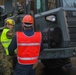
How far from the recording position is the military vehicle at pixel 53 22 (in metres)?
8.51

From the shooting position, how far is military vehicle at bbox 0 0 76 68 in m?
8.51

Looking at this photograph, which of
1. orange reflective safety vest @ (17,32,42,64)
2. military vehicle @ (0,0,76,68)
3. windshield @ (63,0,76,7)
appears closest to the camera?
orange reflective safety vest @ (17,32,42,64)

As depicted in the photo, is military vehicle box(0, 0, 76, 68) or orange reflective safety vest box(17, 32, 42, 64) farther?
military vehicle box(0, 0, 76, 68)

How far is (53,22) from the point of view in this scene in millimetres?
9148

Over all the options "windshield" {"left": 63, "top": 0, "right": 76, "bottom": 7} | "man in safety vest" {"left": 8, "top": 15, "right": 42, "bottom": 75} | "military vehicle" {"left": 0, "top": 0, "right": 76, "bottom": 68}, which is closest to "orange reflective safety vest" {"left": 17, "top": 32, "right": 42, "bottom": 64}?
"man in safety vest" {"left": 8, "top": 15, "right": 42, "bottom": 75}

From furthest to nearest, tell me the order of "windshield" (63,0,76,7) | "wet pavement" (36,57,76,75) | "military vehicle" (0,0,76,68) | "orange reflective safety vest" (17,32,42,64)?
"wet pavement" (36,57,76,75) → "windshield" (63,0,76,7) → "military vehicle" (0,0,76,68) → "orange reflective safety vest" (17,32,42,64)

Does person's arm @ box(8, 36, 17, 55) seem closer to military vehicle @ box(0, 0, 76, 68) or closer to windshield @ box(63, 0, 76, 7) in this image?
military vehicle @ box(0, 0, 76, 68)

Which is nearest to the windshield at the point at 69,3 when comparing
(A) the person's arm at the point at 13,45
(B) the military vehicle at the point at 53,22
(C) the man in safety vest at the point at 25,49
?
(B) the military vehicle at the point at 53,22

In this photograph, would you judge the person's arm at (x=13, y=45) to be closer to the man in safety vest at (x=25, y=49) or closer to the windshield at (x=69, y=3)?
the man in safety vest at (x=25, y=49)

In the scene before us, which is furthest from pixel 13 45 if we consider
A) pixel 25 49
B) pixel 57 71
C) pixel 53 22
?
pixel 57 71

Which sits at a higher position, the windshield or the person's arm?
the windshield

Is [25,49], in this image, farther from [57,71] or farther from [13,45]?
[57,71]

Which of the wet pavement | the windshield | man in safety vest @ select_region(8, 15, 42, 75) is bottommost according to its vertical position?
the wet pavement

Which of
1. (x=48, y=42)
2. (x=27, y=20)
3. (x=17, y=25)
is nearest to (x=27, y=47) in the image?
(x=27, y=20)
